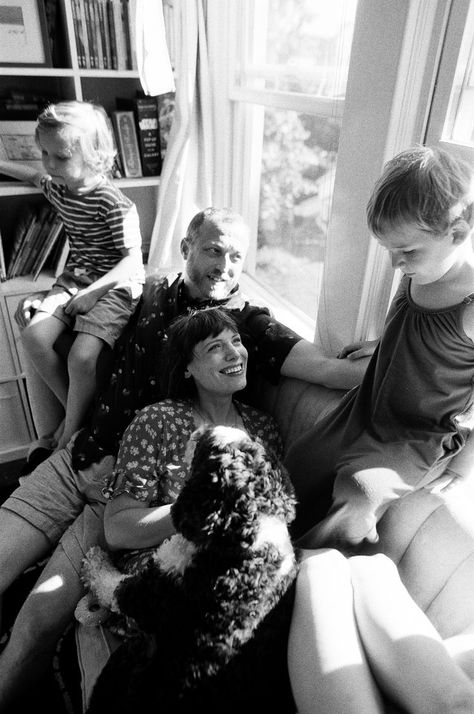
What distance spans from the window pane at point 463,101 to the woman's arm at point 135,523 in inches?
45.9

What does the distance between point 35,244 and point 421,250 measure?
1.86 metres

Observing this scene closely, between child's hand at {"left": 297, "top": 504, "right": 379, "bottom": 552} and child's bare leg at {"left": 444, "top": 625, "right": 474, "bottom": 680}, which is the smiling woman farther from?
child's bare leg at {"left": 444, "top": 625, "right": 474, "bottom": 680}

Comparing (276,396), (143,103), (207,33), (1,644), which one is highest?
(207,33)

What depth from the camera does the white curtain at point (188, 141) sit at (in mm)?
2148

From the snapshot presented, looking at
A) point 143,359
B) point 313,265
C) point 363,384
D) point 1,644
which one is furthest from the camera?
point 313,265

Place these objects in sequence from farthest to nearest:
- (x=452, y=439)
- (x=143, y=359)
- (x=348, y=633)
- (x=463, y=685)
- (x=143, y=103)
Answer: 1. (x=143, y=103)
2. (x=143, y=359)
3. (x=452, y=439)
4. (x=348, y=633)
5. (x=463, y=685)

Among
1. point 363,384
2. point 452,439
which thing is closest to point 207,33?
point 363,384

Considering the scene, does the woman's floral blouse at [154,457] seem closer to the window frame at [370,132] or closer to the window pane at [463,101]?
the window frame at [370,132]

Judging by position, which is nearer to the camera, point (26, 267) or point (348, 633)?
point (348, 633)

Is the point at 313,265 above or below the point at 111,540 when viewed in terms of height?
above

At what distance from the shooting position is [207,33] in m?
2.19

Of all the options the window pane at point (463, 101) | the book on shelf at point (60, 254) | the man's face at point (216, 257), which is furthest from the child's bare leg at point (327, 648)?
the book on shelf at point (60, 254)

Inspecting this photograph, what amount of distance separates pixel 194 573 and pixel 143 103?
2074mm

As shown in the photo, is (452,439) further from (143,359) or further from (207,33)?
(207,33)
